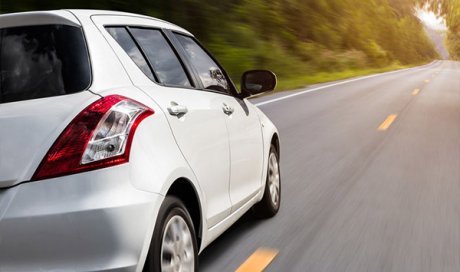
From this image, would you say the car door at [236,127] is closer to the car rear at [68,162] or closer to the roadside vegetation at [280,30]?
the car rear at [68,162]

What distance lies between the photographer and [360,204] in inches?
241

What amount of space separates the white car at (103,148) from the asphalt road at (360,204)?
81cm

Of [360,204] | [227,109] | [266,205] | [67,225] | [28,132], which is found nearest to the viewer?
[67,225]

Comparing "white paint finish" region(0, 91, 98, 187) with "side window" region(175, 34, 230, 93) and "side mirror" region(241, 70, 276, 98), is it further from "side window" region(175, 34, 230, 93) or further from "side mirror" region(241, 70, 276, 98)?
"side mirror" region(241, 70, 276, 98)

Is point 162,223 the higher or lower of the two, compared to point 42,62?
lower

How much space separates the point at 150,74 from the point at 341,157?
18.0 ft

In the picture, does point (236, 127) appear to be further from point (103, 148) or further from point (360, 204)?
point (360, 204)

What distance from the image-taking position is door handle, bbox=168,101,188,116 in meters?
3.54

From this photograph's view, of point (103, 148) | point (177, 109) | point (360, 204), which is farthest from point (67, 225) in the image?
point (360, 204)

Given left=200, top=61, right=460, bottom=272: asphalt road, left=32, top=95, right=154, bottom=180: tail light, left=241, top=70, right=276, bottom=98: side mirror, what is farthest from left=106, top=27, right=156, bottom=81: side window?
left=241, top=70, right=276, bottom=98: side mirror

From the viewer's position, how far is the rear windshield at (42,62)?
315 cm

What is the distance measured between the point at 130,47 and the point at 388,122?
1002 centimetres

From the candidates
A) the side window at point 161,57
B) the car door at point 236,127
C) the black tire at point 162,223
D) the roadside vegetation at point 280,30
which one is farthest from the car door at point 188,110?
the roadside vegetation at point 280,30

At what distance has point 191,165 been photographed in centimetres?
361
